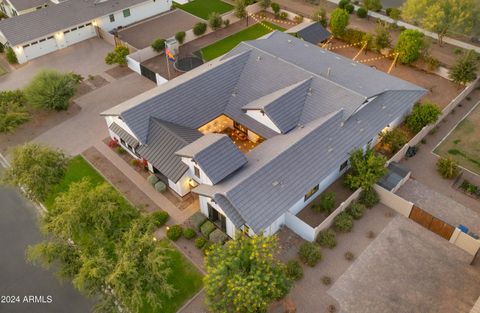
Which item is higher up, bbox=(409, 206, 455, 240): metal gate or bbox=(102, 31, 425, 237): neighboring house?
bbox=(102, 31, 425, 237): neighboring house

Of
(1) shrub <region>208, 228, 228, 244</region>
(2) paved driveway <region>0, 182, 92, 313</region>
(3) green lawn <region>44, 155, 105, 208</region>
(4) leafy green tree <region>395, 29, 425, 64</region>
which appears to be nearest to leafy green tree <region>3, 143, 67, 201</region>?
(2) paved driveway <region>0, 182, 92, 313</region>

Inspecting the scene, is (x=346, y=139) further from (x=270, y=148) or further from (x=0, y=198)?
(x=0, y=198)

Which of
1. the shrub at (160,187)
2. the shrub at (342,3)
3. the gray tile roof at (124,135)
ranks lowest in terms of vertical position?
the shrub at (160,187)

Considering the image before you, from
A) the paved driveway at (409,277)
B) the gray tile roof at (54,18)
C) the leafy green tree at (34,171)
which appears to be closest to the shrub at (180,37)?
the gray tile roof at (54,18)

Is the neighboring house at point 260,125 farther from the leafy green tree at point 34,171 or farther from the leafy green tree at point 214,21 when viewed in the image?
the leafy green tree at point 214,21

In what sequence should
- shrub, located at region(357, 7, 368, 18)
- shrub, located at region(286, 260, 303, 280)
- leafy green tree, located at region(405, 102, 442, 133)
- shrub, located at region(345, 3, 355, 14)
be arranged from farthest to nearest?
shrub, located at region(345, 3, 355, 14), shrub, located at region(357, 7, 368, 18), leafy green tree, located at region(405, 102, 442, 133), shrub, located at region(286, 260, 303, 280)

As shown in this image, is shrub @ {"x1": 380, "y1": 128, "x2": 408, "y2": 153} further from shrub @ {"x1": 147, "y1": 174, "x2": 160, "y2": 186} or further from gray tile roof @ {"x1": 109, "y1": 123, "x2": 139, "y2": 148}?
gray tile roof @ {"x1": 109, "y1": 123, "x2": 139, "y2": 148}

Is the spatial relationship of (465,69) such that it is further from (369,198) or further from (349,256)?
(349,256)
